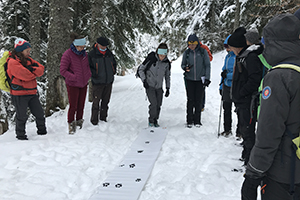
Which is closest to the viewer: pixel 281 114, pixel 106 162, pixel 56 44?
pixel 281 114

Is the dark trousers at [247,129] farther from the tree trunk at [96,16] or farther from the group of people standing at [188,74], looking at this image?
the tree trunk at [96,16]

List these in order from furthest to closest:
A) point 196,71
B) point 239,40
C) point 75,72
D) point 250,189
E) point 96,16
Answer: point 96,16
point 196,71
point 75,72
point 239,40
point 250,189

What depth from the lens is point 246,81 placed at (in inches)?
156

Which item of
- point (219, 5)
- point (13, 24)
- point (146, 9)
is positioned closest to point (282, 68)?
point (146, 9)

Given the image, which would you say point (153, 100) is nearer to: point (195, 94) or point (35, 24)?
point (195, 94)

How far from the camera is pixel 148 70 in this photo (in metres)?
6.11

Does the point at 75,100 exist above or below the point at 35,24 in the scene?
below

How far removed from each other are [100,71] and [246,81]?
355 cm

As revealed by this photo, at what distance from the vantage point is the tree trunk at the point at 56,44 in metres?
6.77

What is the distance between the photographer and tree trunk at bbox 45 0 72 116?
6.77 meters

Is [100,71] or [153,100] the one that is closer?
[100,71]

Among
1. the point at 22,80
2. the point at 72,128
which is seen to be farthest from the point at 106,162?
the point at 22,80

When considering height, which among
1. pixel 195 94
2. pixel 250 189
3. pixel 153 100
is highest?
pixel 250 189

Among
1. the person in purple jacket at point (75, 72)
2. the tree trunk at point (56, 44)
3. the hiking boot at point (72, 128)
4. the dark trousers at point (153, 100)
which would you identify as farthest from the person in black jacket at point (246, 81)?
the tree trunk at point (56, 44)
